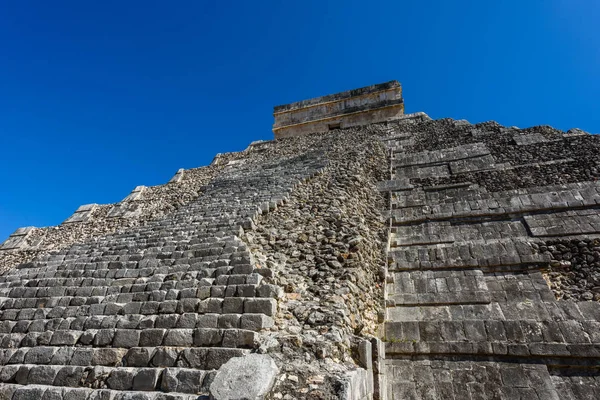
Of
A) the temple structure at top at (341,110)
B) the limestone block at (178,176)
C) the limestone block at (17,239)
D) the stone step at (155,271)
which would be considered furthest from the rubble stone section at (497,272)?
the limestone block at (17,239)

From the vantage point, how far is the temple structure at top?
14625 millimetres

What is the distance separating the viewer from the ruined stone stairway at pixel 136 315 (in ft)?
9.88

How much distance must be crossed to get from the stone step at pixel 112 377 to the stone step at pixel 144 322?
55 cm

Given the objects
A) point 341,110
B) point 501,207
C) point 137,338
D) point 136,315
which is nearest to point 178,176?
point 341,110

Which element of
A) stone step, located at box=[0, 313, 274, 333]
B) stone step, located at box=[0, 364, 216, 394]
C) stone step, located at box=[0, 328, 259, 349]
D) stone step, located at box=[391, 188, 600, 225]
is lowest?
stone step, located at box=[0, 364, 216, 394]

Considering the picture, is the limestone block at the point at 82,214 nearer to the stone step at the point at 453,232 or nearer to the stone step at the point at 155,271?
the stone step at the point at 155,271

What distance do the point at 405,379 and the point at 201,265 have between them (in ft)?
10.3

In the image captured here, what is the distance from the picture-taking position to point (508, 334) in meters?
4.10

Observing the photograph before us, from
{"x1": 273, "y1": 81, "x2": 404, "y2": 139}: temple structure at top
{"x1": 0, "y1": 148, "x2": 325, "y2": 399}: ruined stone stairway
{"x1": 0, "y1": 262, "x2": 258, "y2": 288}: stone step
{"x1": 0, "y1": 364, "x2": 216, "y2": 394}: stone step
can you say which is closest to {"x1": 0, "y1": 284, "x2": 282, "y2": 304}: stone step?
{"x1": 0, "y1": 148, "x2": 325, "y2": 399}: ruined stone stairway

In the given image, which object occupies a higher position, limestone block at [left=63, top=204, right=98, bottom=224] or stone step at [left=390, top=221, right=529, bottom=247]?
limestone block at [left=63, top=204, right=98, bottom=224]

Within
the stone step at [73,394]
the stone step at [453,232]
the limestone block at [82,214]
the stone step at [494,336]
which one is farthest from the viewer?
the limestone block at [82,214]

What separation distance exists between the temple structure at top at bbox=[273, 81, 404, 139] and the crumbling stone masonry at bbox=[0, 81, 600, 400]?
632 cm

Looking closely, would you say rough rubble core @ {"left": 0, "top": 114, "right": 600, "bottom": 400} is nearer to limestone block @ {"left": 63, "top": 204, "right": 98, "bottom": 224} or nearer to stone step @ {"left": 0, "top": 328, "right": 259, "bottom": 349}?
stone step @ {"left": 0, "top": 328, "right": 259, "bottom": 349}

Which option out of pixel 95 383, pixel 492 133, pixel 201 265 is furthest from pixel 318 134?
pixel 95 383
